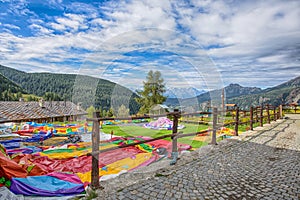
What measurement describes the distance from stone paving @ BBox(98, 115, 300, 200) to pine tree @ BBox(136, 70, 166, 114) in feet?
49.6

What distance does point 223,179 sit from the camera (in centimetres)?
307

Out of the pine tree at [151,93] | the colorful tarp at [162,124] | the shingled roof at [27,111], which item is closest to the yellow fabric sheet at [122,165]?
the colorful tarp at [162,124]

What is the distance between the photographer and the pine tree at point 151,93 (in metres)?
19.6

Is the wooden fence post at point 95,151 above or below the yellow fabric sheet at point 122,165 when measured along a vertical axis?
above

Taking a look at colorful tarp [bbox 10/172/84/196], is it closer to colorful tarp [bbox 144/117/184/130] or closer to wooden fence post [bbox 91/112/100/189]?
wooden fence post [bbox 91/112/100/189]

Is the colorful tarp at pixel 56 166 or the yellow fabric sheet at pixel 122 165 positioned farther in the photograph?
the yellow fabric sheet at pixel 122 165

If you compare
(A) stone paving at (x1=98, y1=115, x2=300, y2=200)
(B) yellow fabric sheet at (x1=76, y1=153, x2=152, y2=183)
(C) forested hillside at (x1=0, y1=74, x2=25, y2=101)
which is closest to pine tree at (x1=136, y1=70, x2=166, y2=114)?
(B) yellow fabric sheet at (x1=76, y1=153, x2=152, y2=183)

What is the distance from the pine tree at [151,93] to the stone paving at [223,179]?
15.1 m

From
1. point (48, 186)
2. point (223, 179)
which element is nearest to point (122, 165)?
point (48, 186)

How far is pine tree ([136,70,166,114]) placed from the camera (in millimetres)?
19562

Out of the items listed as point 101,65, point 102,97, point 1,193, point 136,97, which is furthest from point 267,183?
point 136,97

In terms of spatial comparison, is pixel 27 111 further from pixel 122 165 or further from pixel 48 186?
A: pixel 48 186

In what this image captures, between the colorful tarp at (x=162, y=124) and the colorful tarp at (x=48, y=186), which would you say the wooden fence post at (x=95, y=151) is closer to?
the colorful tarp at (x=48, y=186)

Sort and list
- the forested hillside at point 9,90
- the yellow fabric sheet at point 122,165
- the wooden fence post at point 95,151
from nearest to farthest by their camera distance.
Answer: the wooden fence post at point 95,151
the yellow fabric sheet at point 122,165
the forested hillside at point 9,90
